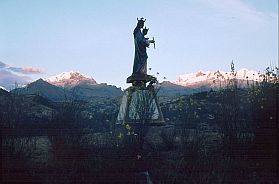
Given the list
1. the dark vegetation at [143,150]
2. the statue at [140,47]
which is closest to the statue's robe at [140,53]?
the statue at [140,47]

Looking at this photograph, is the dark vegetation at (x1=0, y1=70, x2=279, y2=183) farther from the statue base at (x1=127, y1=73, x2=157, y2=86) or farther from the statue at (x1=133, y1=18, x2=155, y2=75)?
the statue at (x1=133, y1=18, x2=155, y2=75)

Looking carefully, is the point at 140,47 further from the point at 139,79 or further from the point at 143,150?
the point at 143,150

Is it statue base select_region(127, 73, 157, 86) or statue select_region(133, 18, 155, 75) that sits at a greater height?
statue select_region(133, 18, 155, 75)

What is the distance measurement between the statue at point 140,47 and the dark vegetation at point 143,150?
464cm

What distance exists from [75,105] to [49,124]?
23.7 inches

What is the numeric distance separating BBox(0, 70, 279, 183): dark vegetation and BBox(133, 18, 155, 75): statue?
464 cm

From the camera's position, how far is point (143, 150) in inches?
309

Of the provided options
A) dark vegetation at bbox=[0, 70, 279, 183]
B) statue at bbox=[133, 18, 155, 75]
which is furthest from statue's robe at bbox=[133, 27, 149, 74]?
dark vegetation at bbox=[0, 70, 279, 183]

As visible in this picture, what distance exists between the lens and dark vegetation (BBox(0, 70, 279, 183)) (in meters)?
6.88

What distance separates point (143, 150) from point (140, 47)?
22.4 ft

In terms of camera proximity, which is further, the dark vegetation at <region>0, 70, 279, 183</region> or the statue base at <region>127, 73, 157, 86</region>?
the statue base at <region>127, 73, 157, 86</region>

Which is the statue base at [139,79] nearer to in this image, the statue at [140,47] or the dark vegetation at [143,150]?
the statue at [140,47]

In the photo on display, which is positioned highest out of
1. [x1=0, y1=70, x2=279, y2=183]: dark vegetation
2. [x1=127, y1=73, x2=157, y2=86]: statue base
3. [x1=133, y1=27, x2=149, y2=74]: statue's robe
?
[x1=133, y1=27, x2=149, y2=74]: statue's robe

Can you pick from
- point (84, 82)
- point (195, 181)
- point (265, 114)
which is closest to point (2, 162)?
point (195, 181)
